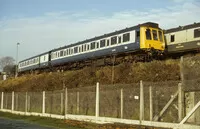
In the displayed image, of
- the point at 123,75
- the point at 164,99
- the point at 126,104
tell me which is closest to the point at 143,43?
the point at 123,75

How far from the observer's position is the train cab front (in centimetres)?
3184

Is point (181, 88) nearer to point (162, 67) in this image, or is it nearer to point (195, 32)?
point (162, 67)

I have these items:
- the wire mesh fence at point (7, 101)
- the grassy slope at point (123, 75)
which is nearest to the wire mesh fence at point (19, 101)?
the wire mesh fence at point (7, 101)

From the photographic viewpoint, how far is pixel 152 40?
32750 millimetres

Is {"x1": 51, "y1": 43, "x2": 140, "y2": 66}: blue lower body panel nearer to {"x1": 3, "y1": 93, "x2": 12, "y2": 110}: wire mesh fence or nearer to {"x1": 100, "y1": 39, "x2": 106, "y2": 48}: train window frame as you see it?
{"x1": 100, "y1": 39, "x2": 106, "y2": 48}: train window frame

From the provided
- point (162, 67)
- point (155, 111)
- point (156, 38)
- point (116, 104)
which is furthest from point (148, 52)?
point (155, 111)

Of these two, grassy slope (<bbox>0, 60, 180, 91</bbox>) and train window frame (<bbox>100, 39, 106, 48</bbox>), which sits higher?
train window frame (<bbox>100, 39, 106, 48</bbox>)

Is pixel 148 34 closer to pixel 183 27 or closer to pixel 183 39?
pixel 183 39

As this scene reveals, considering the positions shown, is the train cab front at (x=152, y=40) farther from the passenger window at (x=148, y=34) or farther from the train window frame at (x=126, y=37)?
the train window frame at (x=126, y=37)

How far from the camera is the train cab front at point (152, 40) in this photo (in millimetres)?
31844

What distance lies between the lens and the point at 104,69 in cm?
3089

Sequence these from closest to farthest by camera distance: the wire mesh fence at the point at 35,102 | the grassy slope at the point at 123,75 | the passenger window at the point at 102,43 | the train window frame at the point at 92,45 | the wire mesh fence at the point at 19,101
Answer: the grassy slope at the point at 123,75
the wire mesh fence at the point at 35,102
the wire mesh fence at the point at 19,101
the passenger window at the point at 102,43
the train window frame at the point at 92,45

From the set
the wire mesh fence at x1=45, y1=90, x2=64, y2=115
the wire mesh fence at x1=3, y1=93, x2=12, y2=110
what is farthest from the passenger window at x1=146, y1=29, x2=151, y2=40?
the wire mesh fence at x1=3, y1=93, x2=12, y2=110

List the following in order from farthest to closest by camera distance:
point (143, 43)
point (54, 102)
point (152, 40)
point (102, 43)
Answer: point (102, 43)
point (152, 40)
point (143, 43)
point (54, 102)
